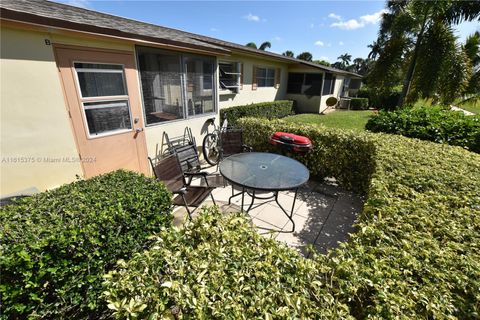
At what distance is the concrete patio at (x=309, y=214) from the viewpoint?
3232 mm

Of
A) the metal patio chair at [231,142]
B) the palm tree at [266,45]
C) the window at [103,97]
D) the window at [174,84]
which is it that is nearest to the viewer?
the window at [103,97]

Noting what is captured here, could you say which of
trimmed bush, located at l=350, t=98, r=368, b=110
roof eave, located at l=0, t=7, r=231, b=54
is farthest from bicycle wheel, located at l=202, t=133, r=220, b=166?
trimmed bush, located at l=350, t=98, r=368, b=110

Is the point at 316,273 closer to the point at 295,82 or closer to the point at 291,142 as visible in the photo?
the point at 291,142

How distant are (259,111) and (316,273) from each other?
32.2ft

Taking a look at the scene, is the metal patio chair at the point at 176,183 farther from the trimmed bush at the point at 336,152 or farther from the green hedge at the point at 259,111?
the green hedge at the point at 259,111

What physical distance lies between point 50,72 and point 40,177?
1.55 metres

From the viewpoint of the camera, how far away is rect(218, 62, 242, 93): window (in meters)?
9.16

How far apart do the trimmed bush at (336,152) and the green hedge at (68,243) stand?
11.9 ft

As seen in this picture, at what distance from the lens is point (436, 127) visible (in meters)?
4.80

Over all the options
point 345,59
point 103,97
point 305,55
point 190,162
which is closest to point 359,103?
point 190,162

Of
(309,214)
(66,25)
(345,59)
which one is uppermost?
(345,59)

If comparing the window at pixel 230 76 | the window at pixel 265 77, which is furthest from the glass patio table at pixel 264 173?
the window at pixel 265 77

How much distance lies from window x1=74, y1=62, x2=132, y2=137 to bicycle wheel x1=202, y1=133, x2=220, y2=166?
2248 mm

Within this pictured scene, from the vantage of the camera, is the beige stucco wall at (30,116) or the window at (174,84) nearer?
the beige stucco wall at (30,116)
